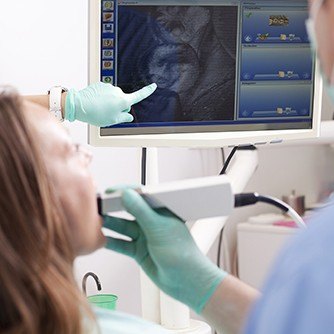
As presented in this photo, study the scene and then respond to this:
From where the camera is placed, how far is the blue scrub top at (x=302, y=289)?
0.92 metres

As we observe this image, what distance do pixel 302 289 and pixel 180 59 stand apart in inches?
39.7

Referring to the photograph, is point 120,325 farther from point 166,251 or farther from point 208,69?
point 208,69

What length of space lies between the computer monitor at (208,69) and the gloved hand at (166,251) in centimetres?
52

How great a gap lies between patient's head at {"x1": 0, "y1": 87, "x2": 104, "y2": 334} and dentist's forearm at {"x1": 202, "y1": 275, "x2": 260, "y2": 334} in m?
0.25

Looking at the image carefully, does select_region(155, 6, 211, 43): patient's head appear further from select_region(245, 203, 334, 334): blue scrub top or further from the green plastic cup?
select_region(245, 203, 334, 334): blue scrub top

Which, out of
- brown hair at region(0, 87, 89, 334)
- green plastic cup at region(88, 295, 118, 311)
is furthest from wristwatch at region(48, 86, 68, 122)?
brown hair at region(0, 87, 89, 334)

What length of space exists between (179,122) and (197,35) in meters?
0.22

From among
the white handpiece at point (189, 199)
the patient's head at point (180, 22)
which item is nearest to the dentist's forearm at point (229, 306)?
the white handpiece at point (189, 199)

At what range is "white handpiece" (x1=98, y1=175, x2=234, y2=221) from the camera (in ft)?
4.01

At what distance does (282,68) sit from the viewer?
76.0 inches

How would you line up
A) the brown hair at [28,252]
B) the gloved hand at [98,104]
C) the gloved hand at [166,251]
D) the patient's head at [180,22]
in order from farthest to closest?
the patient's head at [180,22]
the gloved hand at [98,104]
the gloved hand at [166,251]
the brown hair at [28,252]

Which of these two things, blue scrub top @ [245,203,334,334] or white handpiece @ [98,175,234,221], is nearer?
blue scrub top @ [245,203,334,334]

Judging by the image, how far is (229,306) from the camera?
1.30 m

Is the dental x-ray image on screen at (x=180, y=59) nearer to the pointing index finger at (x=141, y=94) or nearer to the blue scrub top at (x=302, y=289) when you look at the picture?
the pointing index finger at (x=141, y=94)
